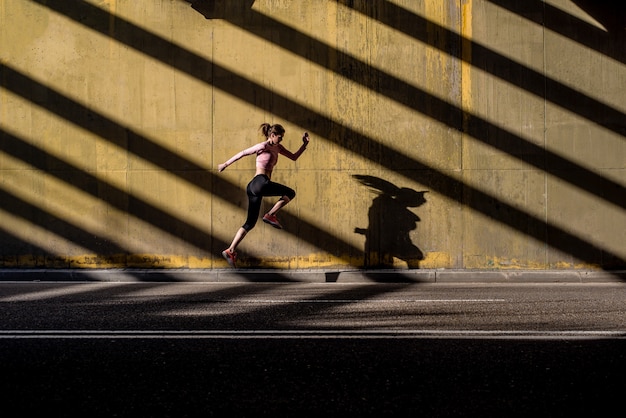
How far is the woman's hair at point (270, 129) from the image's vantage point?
461 inches

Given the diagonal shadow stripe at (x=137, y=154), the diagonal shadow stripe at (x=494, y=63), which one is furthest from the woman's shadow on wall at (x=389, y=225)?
the diagonal shadow stripe at (x=494, y=63)

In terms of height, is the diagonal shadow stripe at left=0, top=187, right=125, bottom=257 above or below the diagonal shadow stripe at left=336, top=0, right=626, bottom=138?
below

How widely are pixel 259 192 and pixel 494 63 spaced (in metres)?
4.28

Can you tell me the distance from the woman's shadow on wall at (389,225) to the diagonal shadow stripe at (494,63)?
157cm

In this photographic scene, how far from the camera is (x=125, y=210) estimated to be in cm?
1236

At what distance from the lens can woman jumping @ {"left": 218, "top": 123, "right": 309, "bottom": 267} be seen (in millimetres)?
11516

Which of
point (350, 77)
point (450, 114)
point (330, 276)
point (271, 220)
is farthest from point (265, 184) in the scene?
point (450, 114)

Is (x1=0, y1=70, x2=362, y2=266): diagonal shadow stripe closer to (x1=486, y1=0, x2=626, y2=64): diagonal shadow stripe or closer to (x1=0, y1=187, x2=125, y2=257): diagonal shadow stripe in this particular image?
(x1=0, y1=187, x2=125, y2=257): diagonal shadow stripe

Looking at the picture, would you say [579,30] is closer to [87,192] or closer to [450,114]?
[450,114]
